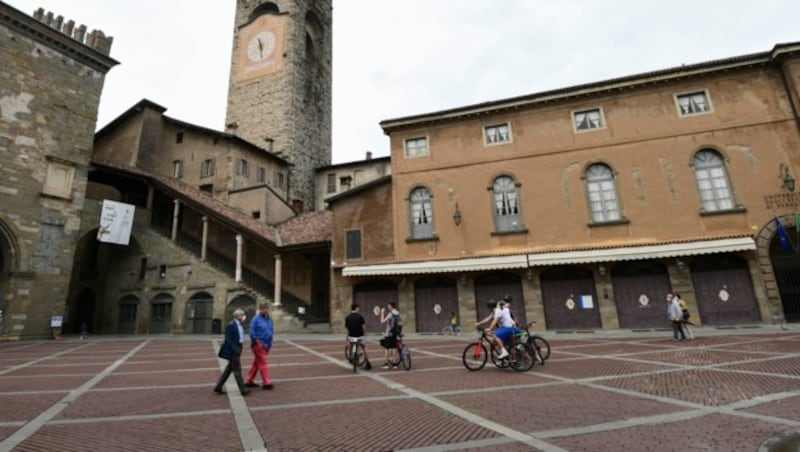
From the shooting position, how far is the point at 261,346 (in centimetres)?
720

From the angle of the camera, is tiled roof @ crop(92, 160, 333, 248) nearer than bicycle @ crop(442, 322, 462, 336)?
No

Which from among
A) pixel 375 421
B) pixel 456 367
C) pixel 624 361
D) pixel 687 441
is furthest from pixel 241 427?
pixel 624 361

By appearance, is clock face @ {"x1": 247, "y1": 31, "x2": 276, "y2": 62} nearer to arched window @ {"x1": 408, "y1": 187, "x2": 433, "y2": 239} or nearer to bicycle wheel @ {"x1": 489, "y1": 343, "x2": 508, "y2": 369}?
arched window @ {"x1": 408, "y1": 187, "x2": 433, "y2": 239}

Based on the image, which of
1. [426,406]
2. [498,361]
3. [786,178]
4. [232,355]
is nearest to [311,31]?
[786,178]

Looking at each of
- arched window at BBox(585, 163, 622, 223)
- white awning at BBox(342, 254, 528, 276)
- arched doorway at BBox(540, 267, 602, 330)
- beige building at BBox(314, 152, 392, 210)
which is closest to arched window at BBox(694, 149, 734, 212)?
arched window at BBox(585, 163, 622, 223)

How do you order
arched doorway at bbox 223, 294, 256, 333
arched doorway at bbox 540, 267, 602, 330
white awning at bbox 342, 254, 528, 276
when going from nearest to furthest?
arched doorway at bbox 540, 267, 602, 330, white awning at bbox 342, 254, 528, 276, arched doorway at bbox 223, 294, 256, 333

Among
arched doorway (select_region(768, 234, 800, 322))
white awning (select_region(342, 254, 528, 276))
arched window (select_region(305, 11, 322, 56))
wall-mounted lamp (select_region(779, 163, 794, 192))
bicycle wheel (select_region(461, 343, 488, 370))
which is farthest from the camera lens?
arched window (select_region(305, 11, 322, 56))

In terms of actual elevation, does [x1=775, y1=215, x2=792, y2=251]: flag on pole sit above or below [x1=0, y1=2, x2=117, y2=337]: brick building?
below

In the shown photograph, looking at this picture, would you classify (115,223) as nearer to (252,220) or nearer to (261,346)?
(252,220)

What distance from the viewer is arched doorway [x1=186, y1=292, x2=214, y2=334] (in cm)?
2191

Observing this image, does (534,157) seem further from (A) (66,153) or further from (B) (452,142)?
(A) (66,153)

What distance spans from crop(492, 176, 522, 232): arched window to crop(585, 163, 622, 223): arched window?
3.04m

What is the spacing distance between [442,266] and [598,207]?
7158mm

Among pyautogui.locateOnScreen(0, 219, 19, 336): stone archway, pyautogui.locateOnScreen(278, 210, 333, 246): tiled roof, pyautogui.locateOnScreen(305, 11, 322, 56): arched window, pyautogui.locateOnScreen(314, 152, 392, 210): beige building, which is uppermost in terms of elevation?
pyautogui.locateOnScreen(305, 11, 322, 56): arched window
